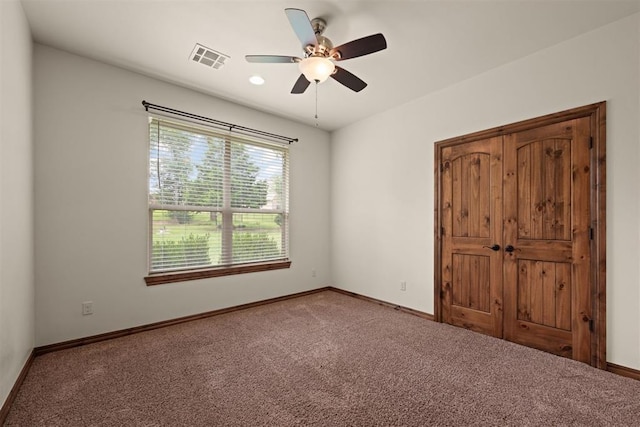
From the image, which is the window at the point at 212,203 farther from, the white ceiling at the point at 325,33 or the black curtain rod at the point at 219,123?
the white ceiling at the point at 325,33

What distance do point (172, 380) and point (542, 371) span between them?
2.87 m

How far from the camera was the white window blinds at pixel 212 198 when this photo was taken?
325 cm

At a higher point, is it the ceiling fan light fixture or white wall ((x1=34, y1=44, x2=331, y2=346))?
the ceiling fan light fixture

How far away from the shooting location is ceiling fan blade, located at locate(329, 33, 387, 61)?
2.00 meters

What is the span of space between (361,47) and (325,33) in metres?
0.53

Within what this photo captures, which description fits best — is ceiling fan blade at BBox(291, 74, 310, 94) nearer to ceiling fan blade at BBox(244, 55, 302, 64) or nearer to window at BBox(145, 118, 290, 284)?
ceiling fan blade at BBox(244, 55, 302, 64)

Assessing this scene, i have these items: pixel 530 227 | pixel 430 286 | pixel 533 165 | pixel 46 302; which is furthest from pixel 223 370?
pixel 533 165

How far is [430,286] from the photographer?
3531mm

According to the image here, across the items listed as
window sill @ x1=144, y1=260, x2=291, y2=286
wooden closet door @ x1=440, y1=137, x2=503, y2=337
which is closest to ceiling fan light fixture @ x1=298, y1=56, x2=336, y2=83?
wooden closet door @ x1=440, y1=137, x2=503, y2=337

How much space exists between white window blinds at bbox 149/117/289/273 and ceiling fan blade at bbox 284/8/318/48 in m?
2.02

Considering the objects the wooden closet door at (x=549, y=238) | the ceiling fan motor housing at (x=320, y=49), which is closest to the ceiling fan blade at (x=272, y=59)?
the ceiling fan motor housing at (x=320, y=49)

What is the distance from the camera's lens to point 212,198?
3627 mm

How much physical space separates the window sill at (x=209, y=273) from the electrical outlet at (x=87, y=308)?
1.63ft

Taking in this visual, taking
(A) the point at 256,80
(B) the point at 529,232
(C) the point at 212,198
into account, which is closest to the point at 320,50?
(A) the point at 256,80
